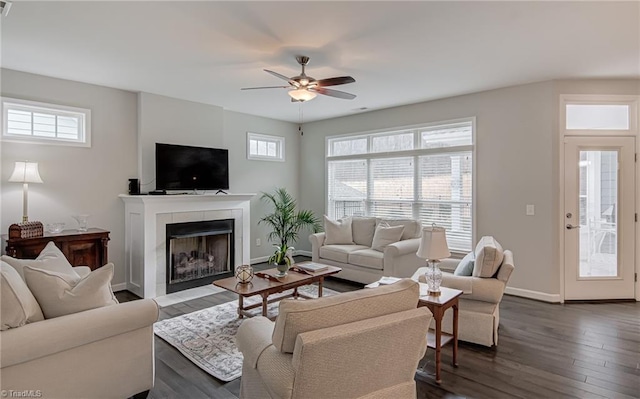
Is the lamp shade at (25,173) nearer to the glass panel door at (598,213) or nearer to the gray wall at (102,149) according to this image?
the gray wall at (102,149)

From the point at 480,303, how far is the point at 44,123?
17.6ft

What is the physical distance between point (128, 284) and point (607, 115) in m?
6.92

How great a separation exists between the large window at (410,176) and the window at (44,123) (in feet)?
13.7

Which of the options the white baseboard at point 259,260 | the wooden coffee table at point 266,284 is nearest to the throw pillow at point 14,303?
the wooden coffee table at point 266,284

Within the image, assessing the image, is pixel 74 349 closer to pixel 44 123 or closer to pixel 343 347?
pixel 343 347

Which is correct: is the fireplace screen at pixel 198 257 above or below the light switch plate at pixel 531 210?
below

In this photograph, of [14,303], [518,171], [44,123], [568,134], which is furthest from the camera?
[518,171]

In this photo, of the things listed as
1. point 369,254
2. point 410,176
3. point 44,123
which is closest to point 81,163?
point 44,123

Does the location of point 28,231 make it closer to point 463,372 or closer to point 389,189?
point 463,372

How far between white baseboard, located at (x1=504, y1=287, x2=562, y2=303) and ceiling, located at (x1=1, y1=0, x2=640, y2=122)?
2786 millimetres

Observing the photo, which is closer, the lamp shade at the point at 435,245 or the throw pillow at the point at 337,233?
the lamp shade at the point at 435,245

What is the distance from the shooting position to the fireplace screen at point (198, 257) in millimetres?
5012

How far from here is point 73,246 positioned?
13.3 ft

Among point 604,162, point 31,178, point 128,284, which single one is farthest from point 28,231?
point 604,162
